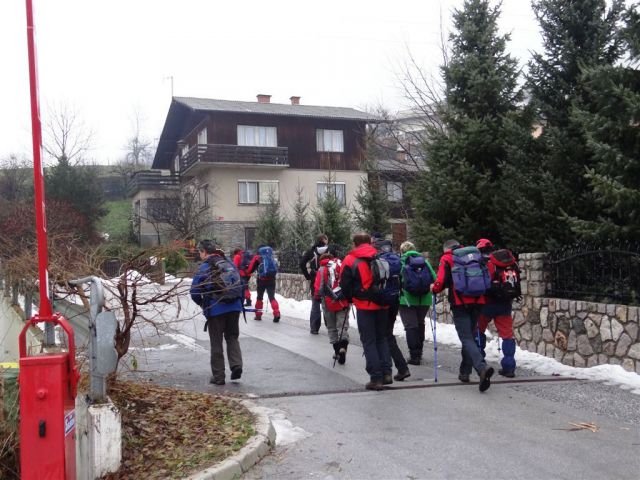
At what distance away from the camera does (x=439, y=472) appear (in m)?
5.15

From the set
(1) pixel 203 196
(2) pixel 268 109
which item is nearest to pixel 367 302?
(1) pixel 203 196

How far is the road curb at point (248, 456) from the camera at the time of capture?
15.8ft

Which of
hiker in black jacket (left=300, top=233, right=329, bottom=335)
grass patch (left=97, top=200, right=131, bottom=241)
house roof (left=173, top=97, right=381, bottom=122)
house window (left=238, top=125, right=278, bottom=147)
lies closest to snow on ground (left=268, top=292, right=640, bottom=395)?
hiker in black jacket (left=300, top=233, right=329, bottom=335)

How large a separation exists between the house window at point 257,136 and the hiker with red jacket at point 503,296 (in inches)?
1259

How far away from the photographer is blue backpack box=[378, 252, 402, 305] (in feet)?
26.5

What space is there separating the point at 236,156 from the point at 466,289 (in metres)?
31.7

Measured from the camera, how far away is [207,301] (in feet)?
26.4

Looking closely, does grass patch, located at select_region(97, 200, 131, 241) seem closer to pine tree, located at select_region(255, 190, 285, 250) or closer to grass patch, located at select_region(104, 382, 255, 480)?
pine tree, located at select_region(255, 190, 285, 250)

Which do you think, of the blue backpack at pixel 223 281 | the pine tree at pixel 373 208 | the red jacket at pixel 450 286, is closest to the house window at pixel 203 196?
the pine tree at pixel 373 208

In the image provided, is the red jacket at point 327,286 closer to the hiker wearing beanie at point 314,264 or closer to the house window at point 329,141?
the hiker wearing beanie at point 314,264

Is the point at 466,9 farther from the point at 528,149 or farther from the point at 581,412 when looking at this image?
the point at 581,412

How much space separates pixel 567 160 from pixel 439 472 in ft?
26.3

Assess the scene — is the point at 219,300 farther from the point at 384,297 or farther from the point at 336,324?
the point at 336,324

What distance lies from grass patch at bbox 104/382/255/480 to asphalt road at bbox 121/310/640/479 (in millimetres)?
392
